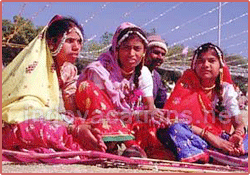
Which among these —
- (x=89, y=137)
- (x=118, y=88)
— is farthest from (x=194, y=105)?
(x=89, y=137)

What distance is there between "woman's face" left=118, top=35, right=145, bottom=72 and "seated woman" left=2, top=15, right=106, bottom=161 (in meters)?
0.31

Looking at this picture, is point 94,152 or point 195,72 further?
point 195,72

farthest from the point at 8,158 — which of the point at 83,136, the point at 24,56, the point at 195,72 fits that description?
the point at 195,72

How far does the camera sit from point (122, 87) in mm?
3465

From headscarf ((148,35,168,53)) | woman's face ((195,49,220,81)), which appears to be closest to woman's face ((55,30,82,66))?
woman's face ((195,49,220,81))

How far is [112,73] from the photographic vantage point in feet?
11.3

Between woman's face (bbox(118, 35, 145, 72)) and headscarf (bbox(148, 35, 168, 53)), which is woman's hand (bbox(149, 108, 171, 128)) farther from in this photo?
headscarf (bbox(148, 35, 168, 53))

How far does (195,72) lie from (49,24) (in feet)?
3.79

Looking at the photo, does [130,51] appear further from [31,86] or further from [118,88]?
[31,86]

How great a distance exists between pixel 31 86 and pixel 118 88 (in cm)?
63

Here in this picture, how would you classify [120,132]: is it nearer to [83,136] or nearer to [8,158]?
[83,136]

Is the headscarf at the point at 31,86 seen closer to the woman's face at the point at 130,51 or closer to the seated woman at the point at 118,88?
the seated woman at the point at 118,88

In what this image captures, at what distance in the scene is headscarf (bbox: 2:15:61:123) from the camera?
3.10 metres

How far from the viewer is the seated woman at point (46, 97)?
3.09 metres
